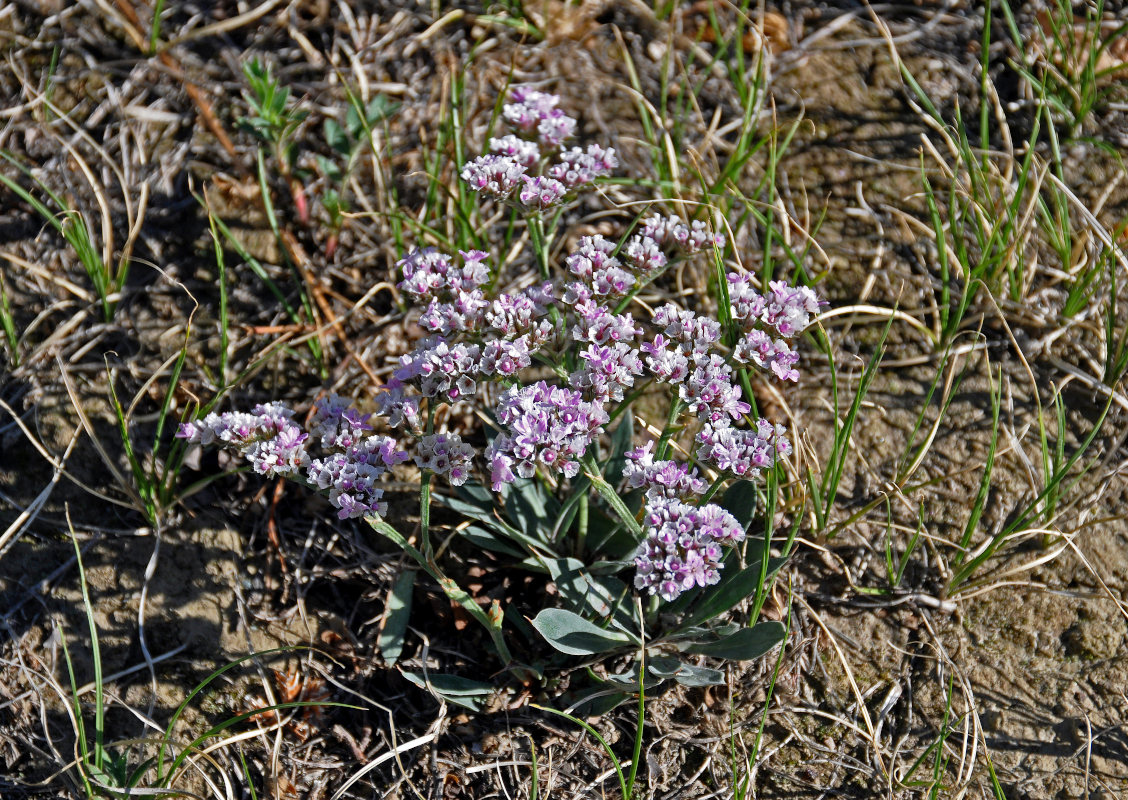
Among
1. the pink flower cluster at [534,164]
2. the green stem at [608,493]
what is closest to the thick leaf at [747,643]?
the green stem at [608,493]

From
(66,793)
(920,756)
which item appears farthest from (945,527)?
(66,793)

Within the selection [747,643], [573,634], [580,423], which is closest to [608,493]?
[580,423]

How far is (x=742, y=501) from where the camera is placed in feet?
8.05

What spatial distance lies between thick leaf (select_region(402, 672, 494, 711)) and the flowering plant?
14cm

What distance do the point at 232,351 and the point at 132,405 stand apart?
0.39m

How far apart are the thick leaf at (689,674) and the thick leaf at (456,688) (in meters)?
0.48

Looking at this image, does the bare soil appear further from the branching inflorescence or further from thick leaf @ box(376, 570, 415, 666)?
the branching inflorescence

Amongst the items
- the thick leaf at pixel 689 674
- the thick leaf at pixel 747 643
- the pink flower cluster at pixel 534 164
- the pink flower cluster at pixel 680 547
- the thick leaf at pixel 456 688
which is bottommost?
the thick leaf at pixel 456 688

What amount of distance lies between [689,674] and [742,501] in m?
0.49

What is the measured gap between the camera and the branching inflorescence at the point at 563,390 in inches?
76.0

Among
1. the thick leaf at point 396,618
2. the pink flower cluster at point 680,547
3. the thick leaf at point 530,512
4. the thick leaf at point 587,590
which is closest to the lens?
the pink flower cluster at point 680,547

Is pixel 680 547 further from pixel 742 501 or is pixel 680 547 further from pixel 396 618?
pixel 396 618

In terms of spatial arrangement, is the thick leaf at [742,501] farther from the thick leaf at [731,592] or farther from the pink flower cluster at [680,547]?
the pink flower cluster at [680,547]

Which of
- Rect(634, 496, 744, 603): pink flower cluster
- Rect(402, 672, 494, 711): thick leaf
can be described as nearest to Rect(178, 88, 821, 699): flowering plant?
Rect(634, 496, 744, 603): pink flower cluster
